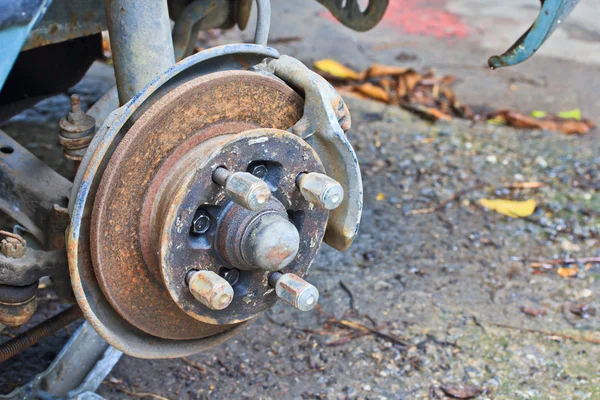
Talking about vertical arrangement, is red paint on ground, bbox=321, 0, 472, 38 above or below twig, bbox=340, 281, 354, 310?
below

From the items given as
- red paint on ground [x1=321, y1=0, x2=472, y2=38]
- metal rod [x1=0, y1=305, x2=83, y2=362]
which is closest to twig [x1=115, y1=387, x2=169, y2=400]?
metal rod [x1=0, y1=305, x2=83, y2=362]

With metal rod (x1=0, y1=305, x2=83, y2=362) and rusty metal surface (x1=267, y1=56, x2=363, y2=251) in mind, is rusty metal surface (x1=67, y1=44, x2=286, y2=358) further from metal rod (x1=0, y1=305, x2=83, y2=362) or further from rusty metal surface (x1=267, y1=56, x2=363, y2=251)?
metal rod (x1=0, y1=305, x2=83, y2=362)

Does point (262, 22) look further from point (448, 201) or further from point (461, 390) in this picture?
point (448, 201)

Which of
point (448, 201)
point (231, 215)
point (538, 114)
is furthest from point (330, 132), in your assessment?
point (538, 114)

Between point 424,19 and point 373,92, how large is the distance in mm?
1398

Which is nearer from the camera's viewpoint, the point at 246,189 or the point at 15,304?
the point at 246,189

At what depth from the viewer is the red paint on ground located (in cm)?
475

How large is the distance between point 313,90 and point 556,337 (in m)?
1.25

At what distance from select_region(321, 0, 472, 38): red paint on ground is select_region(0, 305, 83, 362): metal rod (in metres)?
3.51

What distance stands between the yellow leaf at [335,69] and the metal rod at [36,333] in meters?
2.58

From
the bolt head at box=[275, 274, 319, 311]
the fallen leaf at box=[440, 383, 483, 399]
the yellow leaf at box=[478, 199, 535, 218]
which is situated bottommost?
the yellow leaf at box=[478, 199, 535, 218]

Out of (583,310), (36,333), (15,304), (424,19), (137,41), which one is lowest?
(424,19)

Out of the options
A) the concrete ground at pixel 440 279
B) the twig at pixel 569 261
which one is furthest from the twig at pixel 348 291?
the twig at pixel 569 261

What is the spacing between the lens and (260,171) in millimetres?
1402
